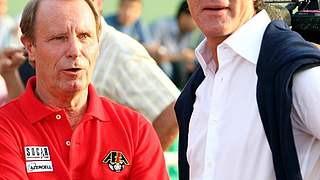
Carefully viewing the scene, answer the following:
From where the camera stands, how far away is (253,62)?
3330 millimetres

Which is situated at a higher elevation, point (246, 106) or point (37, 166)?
point (246, 106)

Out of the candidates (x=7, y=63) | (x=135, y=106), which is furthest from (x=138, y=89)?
(x=7, y=63)

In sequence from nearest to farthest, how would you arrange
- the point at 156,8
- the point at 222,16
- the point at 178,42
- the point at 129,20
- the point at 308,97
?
1. the point at 308,97
2. the point at 222,16
3. the point at 129,20
4. the point at 178,42
5. the point at 156,8

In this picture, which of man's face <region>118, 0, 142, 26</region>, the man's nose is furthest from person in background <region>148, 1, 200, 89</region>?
the man's nose

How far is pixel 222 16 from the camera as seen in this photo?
11.2 feet

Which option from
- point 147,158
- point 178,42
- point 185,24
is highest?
point 147,158

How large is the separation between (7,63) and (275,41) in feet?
8.53

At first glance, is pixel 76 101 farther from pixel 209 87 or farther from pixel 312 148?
pixel 312 148

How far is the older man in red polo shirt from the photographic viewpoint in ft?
11.5

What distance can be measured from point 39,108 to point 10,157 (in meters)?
0.24

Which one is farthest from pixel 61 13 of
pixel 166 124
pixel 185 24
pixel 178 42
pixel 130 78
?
pixel 178 42

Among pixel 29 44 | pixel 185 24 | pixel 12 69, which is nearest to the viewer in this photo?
pixel 29 44

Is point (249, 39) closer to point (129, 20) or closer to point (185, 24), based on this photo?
point (129, 20)

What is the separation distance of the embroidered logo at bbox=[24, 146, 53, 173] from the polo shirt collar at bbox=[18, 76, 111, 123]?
0.13 meters
